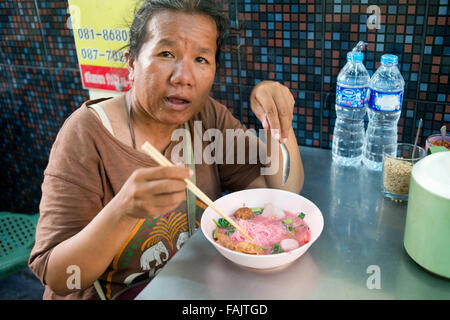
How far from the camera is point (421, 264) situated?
1.04 meters

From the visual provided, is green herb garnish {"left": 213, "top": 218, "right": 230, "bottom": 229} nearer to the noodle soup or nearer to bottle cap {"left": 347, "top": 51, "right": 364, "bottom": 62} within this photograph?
the noodle soup

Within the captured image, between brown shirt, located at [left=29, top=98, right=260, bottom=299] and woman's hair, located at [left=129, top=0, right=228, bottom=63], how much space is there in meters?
0.27

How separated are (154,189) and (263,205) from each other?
1.63ft

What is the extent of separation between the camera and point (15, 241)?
2090 mm

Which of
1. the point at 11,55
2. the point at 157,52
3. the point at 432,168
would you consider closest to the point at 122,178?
the point at 157,52

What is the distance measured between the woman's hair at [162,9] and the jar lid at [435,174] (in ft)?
2.48

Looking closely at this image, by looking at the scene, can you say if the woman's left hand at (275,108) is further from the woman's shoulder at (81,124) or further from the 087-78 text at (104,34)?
the 087-78 text at (104,34)

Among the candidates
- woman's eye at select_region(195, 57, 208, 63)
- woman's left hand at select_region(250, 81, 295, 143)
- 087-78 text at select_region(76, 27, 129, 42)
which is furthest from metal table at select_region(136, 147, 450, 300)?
087-78 text at select_region(76, 27, 129, 42)

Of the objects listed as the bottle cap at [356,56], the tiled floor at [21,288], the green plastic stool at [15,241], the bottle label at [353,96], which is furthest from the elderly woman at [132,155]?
the tiled floor at [21,288]

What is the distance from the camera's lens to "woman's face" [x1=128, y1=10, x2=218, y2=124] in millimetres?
1258

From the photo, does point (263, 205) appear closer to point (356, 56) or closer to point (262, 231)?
point (262, 231)

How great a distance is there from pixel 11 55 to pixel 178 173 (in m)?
2.04

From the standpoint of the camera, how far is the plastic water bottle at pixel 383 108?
1.47 m

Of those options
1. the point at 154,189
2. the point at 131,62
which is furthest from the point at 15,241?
the point at 154,189
